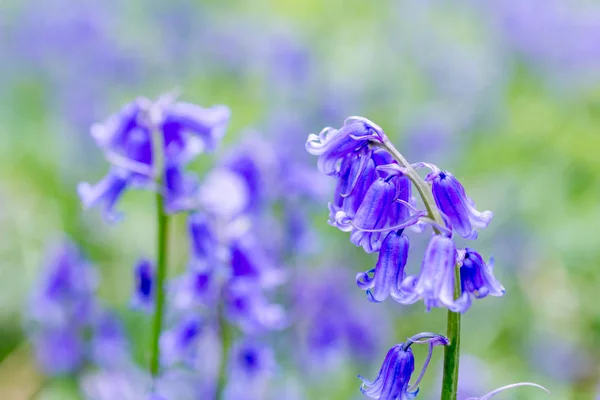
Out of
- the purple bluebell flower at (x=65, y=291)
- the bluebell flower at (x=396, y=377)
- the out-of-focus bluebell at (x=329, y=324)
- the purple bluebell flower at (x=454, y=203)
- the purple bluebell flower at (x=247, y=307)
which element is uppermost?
the out-of-focus bluebell at (x=329, y=324)

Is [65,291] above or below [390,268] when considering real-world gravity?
above

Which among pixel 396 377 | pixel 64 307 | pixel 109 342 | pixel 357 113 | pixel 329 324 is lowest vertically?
pixel 396 377

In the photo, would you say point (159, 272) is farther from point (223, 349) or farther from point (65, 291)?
point (65, 291)

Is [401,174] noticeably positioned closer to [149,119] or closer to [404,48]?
[149,119]

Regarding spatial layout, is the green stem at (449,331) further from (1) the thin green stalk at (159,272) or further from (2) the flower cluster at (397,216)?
(1) the thin green stalk at (159,272)

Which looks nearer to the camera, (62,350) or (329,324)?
(62,350)

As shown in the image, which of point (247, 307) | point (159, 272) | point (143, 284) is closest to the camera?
point (159, 272)

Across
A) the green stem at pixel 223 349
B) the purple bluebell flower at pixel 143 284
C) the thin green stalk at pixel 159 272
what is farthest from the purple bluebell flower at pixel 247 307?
the thin green stalk at pixel 159 272

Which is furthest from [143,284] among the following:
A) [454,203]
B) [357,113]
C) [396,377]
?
[357,113]
